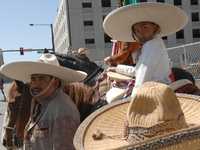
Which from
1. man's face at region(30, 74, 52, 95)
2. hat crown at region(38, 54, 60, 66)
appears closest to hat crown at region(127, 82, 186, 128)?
man's face at region(30, 74, 52, 95)

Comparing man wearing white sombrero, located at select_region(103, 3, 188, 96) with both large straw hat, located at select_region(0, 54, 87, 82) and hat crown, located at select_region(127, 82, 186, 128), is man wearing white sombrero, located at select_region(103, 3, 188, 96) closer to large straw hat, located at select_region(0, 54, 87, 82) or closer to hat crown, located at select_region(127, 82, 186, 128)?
large straw hat, located at select_region(0, 54, 87, 82)

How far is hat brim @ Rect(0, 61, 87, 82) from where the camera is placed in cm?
405

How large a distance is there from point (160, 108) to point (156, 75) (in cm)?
119

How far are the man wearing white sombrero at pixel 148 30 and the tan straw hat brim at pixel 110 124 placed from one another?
394 millimetres

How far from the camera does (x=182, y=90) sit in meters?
3.79

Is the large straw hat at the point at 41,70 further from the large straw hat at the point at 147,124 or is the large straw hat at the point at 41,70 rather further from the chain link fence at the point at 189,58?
the chain link fence at the point at 189,58

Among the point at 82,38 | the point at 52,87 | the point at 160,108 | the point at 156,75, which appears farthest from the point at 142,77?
the point at 82,38

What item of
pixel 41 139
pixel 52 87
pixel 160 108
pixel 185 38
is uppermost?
pixel 160 108

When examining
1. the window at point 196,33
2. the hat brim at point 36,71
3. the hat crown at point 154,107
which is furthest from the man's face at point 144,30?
the window at point 196,33

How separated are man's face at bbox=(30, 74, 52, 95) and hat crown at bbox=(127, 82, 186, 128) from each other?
1.58 metres

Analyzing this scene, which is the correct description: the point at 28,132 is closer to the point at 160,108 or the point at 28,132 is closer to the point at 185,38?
the point at 160,108

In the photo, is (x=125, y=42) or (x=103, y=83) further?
(x=103, y=83)

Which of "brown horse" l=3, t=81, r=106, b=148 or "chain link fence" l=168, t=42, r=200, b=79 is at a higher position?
"brown horse" l=3, t=81, r=106, b=148

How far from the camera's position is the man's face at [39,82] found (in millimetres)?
4016
